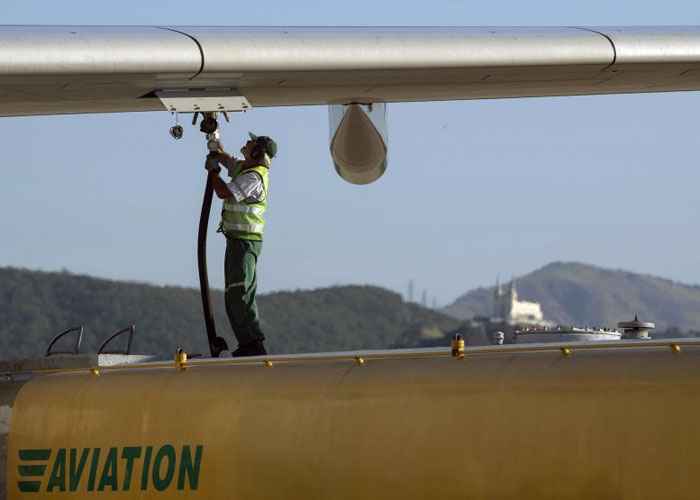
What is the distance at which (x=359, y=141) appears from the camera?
59.2 ft

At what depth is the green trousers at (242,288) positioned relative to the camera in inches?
596

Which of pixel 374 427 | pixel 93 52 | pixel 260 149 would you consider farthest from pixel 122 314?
pixel 374 427

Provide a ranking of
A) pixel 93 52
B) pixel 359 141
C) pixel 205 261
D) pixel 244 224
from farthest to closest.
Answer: pixel 359 141 < pixel 244 224 < pixel 205 261 < pixel 93 52

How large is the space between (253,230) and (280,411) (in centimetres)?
374

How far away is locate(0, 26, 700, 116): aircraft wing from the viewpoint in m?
13.4

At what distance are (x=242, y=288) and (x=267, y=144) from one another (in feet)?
4.55

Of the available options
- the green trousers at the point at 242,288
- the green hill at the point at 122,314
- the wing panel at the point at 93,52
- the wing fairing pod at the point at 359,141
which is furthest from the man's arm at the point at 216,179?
the green hill at the point at 122,314

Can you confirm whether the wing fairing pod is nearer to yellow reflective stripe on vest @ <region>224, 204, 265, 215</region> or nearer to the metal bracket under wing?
yellow reflective stripe on vest @ <region>224, 204, 265, 215</region>

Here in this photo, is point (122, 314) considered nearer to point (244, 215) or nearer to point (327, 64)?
point (244, 215)

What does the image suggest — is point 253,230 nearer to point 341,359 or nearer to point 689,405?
point 341,359

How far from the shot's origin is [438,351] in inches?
467

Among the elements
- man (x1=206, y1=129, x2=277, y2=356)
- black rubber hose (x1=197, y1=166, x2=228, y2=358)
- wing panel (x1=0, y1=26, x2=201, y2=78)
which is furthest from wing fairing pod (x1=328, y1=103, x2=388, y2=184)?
wing panel (x1=0, y1=26, x2=201, y2=78)

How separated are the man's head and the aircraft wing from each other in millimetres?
382

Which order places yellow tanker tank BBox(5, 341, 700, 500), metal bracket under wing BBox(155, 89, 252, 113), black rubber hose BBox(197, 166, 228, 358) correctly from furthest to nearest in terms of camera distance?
black rubber hose BBox(197, 166, 228, 358) < metal bracket under wing BBox(155, 89, 252, 113) < yellow tanker tank BBox(5, 341, 700, 500)
